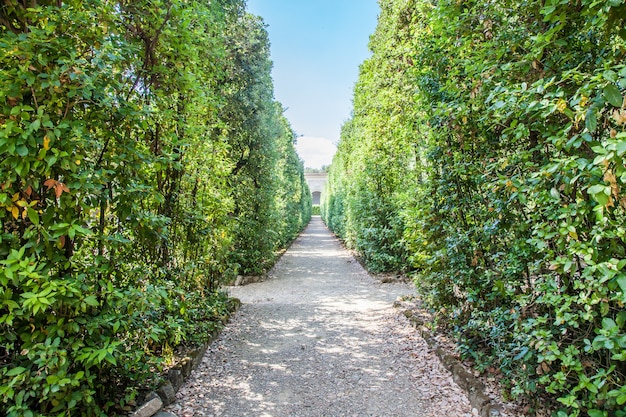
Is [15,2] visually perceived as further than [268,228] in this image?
No

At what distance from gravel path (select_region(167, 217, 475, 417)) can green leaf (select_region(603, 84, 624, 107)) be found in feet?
8.00

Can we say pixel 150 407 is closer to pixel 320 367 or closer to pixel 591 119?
pixel 320 367

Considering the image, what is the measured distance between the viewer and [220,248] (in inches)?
210

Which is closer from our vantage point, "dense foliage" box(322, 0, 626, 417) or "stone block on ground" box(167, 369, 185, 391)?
"dense foliage" box(322, 0, 626, 417)

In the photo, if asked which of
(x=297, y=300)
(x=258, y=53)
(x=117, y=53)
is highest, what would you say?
(x=258, y=53)

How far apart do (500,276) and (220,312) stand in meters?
3.82

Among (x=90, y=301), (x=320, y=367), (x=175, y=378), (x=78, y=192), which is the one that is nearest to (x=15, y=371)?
(x=90, y=301)

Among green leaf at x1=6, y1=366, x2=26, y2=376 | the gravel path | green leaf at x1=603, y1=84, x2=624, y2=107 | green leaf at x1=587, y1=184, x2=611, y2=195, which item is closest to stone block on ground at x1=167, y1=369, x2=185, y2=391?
the gravel path

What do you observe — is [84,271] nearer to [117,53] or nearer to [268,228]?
[117,53]

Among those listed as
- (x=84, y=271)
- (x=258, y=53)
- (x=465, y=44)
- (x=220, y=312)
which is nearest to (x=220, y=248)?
(x=220, y=312)

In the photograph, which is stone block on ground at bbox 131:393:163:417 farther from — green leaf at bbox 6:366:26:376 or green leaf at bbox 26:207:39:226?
green leaf at bbox 26:207:39:226

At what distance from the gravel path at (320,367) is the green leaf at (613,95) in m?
2.44

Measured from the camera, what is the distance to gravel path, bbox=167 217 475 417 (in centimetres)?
304

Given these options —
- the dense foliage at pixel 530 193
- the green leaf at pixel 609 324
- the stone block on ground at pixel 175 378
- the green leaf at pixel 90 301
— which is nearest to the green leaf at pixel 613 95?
the dense foliage at pixel 530 193
